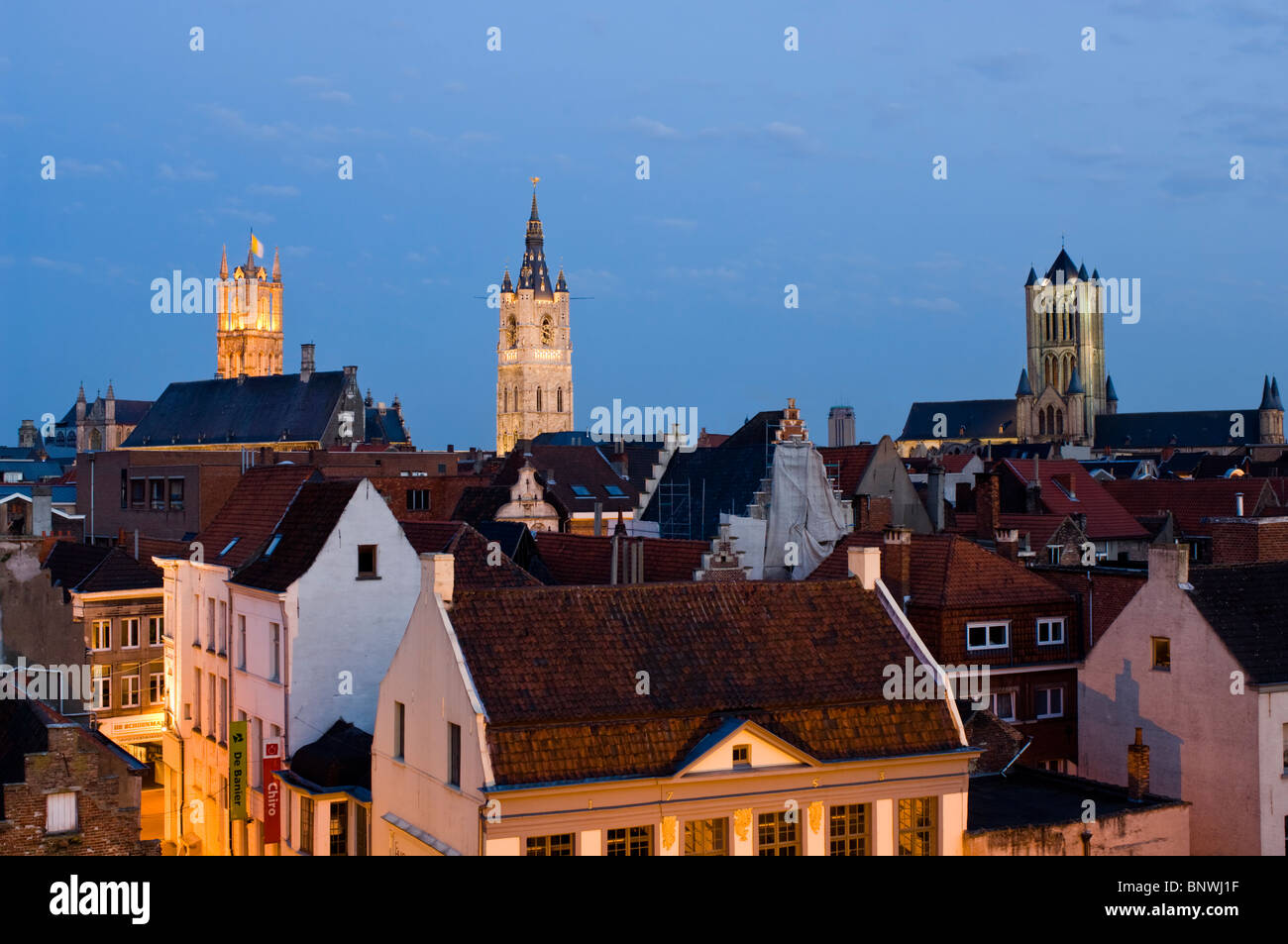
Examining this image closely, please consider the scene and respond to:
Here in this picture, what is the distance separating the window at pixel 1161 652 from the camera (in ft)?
121

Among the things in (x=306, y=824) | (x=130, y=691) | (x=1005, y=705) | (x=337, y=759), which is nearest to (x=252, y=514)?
(x=337, y=759)

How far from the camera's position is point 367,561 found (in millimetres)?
36344

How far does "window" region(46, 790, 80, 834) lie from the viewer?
2606 cm

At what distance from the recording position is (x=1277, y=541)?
4641cm

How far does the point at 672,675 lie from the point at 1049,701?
1834 centimetres

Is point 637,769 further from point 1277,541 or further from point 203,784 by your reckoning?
point 1277,541

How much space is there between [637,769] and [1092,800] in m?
12.4

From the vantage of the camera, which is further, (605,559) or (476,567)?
(605,559)

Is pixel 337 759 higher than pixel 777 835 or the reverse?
higher

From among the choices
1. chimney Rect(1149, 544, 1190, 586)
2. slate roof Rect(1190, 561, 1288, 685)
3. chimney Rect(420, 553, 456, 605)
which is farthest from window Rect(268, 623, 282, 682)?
slate roof Rect(1190, 561, 1288, 685)

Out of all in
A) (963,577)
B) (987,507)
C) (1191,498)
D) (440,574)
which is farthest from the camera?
(1191,498)

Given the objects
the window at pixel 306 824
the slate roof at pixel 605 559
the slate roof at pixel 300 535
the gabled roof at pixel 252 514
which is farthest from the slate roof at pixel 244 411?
the window at pixel 306 824

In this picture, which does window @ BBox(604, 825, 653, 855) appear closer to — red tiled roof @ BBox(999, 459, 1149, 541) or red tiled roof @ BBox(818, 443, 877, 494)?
red tiled roof @ BBox(818, 443, 877, 494)

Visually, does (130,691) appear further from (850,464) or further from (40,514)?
(850,464)
